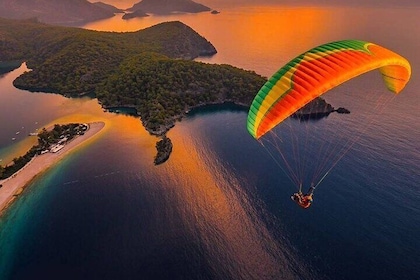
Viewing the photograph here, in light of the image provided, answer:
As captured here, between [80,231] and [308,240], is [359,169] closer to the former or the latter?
[308,240]

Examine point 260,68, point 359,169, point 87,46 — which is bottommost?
point 260,68

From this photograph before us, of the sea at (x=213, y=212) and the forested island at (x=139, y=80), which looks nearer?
the sea at (x=213, y=212)

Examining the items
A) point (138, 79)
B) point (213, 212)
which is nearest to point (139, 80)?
point (138, 79)

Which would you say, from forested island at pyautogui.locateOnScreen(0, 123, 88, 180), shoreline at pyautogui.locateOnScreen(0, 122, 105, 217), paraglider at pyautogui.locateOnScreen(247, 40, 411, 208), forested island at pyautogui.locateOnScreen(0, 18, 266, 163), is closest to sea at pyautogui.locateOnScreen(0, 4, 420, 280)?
shoreline at pyautogui.locateOnScreen(0, 122, 105, 217)

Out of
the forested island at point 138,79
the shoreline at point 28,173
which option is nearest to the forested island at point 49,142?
the shoreline at point 28,173

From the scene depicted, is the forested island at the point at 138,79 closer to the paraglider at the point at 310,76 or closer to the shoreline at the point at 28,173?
the shoreline at the point at 28,173

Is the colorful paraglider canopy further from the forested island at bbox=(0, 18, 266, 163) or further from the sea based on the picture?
the forested island at bbox=(0, 18, 266, 163)

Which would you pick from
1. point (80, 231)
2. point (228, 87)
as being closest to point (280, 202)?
point (80, 231)

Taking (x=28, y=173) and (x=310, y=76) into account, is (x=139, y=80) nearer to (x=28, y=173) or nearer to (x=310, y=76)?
(x=28, y=173)
